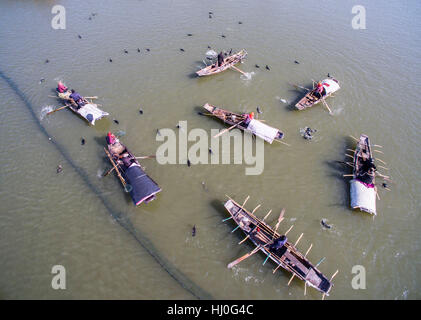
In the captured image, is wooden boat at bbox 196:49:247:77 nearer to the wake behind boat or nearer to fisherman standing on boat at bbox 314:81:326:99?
fisherman standing on boat at bbox 314:81:326:99

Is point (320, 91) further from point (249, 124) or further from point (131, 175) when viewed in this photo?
point (131, 175)

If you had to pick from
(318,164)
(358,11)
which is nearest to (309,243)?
(318,164)

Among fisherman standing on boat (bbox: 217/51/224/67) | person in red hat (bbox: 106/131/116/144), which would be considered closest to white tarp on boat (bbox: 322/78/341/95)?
fisherman standing on boat (bbox: 217/51/224/67)

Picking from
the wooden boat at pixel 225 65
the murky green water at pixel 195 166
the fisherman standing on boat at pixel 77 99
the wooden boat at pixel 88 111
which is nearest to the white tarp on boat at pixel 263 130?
the murky green water at pixel 195 166

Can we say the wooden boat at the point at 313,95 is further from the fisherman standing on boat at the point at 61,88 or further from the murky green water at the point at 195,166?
the fisherman standing on boat at the point at 61,88

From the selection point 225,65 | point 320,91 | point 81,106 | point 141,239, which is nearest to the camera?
point 141,239

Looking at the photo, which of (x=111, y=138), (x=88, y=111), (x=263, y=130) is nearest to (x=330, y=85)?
(x=263, y=130)
